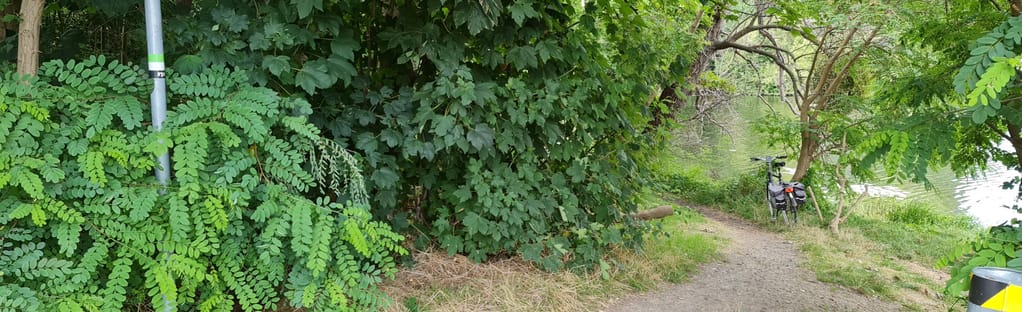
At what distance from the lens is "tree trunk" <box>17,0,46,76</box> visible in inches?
93.8

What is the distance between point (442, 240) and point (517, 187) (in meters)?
0.69

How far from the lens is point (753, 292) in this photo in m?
4.92

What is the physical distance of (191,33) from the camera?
2.82m

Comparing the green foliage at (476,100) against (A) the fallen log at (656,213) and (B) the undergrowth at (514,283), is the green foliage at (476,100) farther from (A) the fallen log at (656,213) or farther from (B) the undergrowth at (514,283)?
(A) the fallen log at (656,213)

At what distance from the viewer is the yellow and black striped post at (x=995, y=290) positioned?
1971 mm

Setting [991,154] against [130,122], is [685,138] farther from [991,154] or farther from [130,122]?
[130,122]

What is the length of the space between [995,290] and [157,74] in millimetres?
3164

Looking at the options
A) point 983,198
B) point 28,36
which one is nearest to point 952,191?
point 983,198

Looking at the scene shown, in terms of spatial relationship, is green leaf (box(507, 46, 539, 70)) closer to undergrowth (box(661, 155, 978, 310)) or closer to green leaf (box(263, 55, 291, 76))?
green leaf (box(263, 55, 291, 76))

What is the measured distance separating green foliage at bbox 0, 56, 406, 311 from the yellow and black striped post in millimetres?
2360

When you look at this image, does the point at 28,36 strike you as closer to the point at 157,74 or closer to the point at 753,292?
the point at 157,74

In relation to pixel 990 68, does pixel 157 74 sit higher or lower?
lower

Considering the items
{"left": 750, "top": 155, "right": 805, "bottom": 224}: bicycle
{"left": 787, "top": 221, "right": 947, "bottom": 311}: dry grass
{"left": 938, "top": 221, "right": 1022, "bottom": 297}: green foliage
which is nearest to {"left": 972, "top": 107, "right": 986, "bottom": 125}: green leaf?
{"left": 938, "top": 221, "right": 1022, "bottom": 297}: green foliage

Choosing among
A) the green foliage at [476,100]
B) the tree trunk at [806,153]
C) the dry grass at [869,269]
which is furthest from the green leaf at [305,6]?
the tree trunk at [806,153]
